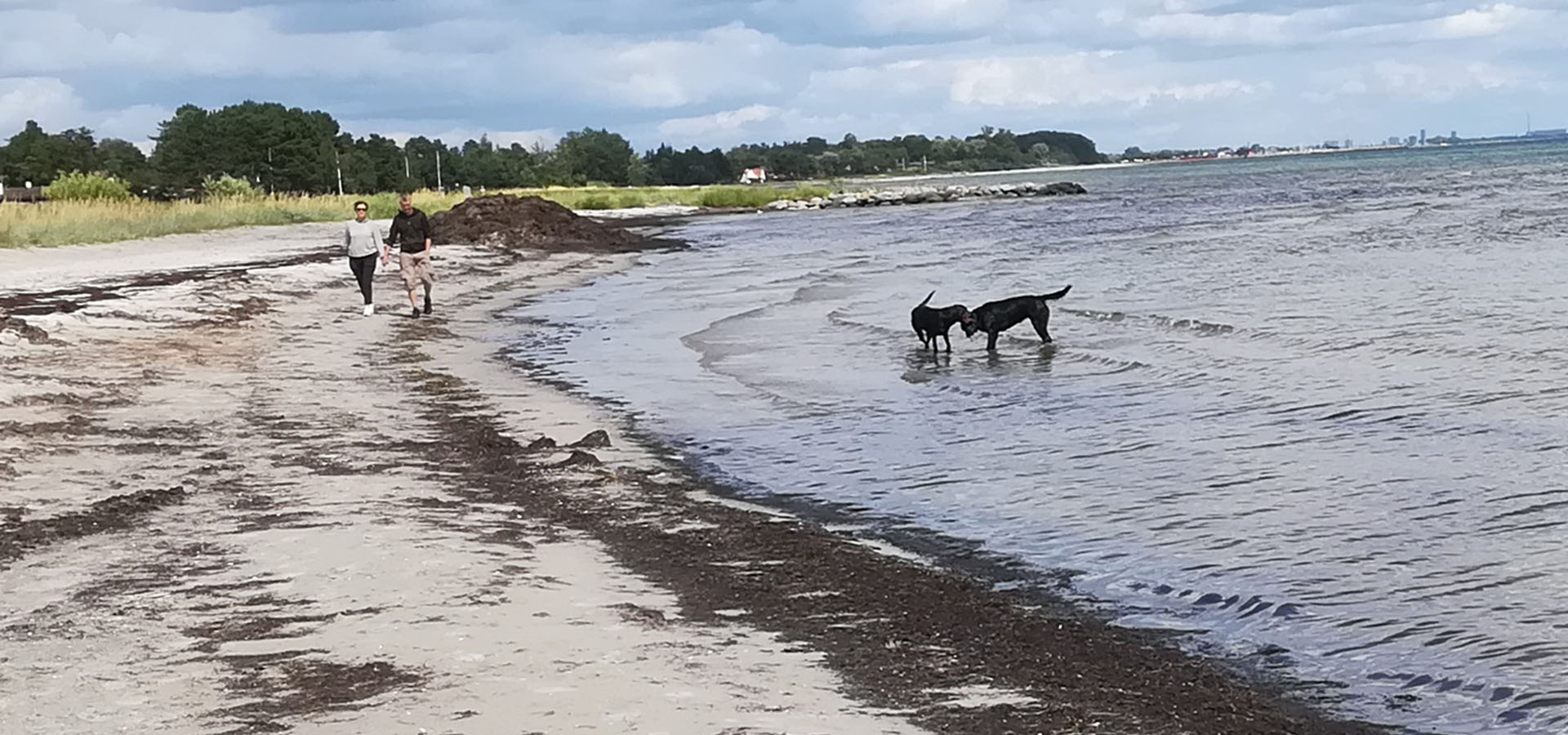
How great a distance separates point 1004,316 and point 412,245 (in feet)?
31.1

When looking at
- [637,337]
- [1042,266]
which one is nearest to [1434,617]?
[637,337]

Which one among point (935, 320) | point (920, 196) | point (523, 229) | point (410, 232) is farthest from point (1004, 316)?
point (920, 196)

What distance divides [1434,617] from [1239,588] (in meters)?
0.95

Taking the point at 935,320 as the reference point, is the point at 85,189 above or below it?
above

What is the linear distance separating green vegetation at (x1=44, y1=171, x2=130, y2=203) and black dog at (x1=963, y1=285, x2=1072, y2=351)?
4331cm

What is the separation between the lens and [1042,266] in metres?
35.6

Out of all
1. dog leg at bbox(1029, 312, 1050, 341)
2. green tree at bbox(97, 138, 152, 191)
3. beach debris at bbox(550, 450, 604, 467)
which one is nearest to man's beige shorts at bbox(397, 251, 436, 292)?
dog leg at bbox(1029, 312, 1050, 341)

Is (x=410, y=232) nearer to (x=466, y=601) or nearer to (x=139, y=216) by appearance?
(x=466, y=601)

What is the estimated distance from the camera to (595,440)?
495 inches

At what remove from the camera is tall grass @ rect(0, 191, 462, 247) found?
35.9m

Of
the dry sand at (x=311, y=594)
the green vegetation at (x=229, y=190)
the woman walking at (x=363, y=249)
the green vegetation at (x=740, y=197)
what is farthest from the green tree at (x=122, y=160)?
the dry sand at (x=311, y=594)

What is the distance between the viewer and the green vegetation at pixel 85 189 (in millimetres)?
56469

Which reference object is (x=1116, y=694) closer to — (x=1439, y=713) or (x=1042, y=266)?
(x=1439, y=713)

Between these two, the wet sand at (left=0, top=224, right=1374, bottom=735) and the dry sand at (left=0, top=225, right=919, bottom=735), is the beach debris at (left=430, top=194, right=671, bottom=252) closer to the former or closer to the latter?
the dry sand at (left=0, top=225, right=919, bottom=735)
